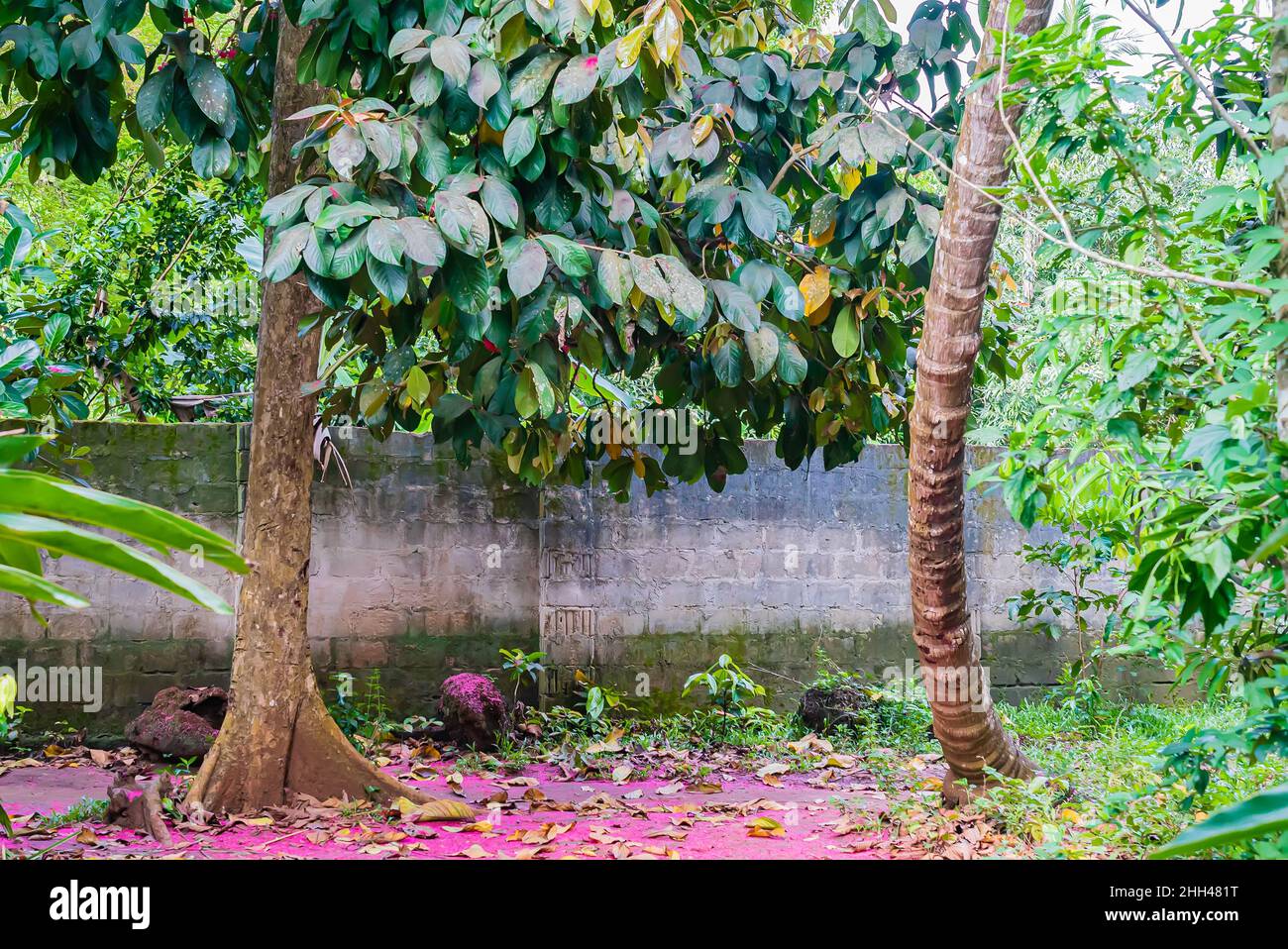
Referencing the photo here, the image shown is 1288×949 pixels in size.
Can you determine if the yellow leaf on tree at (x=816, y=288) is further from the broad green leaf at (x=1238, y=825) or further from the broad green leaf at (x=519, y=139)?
the broad green leaf at (x=1238, y=825)

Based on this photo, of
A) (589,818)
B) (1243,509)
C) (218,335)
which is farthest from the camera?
(218,335)

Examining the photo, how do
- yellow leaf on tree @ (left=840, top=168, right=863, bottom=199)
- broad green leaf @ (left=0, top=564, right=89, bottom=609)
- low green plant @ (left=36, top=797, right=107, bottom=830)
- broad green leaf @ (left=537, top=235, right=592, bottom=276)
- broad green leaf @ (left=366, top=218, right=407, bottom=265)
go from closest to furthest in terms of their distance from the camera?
1. broad green leaf @ (left=0, top=564, right=89, bottom=609)
2. broad green leaf @ (left=366, top=218, right=407, bottom=265)
3. broad green leaf @ (left=537, top=235, right=592, bottom=276)
4. low green plant @ (left=36, top=797, right=107, bottom=830)
5. yellow leaf on tree @ (left=840, top=168, right=863, bottom=199)

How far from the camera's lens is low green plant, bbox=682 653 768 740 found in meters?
5.15

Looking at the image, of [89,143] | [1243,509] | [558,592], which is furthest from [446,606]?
[1243,509]

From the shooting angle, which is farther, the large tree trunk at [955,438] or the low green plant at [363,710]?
the low green plant at [363,710]

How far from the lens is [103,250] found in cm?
577

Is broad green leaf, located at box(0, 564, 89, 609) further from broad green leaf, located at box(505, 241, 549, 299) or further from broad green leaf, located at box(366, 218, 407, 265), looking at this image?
broad green leaf, located at box(505, 241, 549, 299)

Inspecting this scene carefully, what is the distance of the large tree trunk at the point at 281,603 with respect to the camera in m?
3.62

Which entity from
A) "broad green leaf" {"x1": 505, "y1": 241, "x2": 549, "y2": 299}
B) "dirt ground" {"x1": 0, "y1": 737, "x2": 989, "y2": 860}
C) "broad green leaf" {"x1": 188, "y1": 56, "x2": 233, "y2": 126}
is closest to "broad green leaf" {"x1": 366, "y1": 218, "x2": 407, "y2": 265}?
"broad green leaf" {"x1": 505, "y1": 241, "x2": 549, "y2": 299}

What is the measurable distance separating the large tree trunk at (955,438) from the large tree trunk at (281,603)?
1.76 meters

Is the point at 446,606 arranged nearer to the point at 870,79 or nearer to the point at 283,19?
the point at 283,19

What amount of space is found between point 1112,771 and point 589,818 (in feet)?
6.75

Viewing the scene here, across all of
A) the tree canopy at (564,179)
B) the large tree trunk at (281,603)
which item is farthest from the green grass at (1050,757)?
the tree canopy at (564,179)

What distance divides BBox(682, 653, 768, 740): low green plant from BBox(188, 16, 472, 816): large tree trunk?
185 cm
